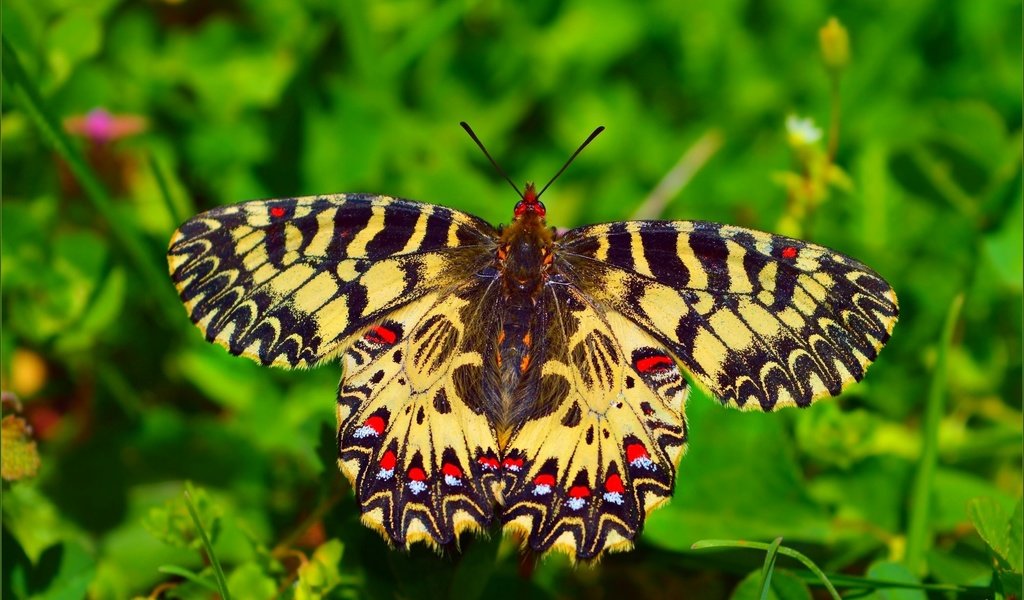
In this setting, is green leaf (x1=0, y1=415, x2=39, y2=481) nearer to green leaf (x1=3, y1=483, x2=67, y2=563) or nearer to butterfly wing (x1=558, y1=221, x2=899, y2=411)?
green leaf (x1=3, y1=483, x2=67, y2=563)

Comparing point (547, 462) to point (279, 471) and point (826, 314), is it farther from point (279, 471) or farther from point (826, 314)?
point (279, 471)

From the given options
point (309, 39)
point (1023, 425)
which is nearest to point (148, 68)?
point (309, 39)

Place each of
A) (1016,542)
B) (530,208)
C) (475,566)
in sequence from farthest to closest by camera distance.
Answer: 1. (530,208)
2. (475,566)
3. (1016,542)

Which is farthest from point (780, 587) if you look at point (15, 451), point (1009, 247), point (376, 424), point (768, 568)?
point (15, 451)

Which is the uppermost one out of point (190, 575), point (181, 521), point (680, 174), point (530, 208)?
point (680, 174)

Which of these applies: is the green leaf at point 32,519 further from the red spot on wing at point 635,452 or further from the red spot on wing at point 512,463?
the red spot on wing at point 635,452

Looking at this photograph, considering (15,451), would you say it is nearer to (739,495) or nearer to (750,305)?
(750,305)

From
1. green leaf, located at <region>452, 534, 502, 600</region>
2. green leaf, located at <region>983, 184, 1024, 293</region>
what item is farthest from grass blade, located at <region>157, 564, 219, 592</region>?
green leaf, located at <region>983, 184, 1024, 293</region>
